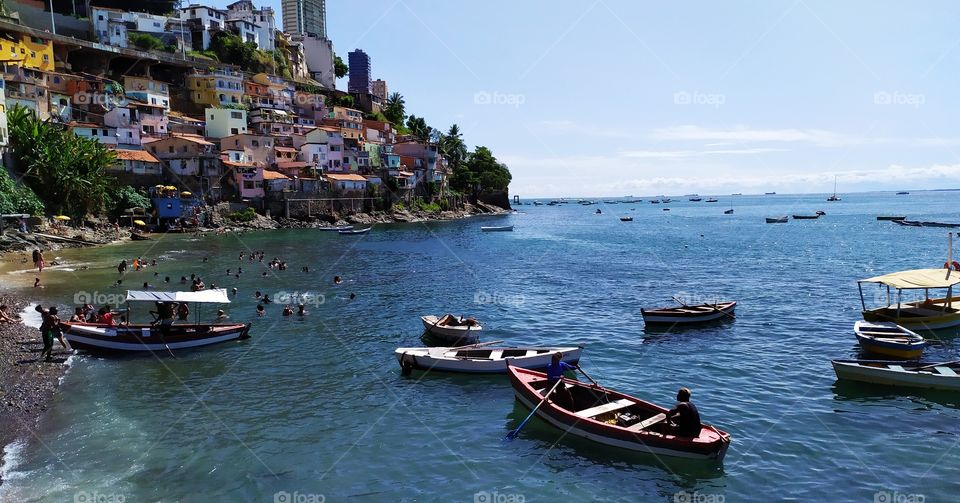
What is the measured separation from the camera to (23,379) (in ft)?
80.8

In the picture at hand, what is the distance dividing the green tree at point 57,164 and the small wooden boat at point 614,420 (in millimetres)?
70843

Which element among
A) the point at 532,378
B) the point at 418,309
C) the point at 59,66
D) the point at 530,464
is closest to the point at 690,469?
the point at 530,464

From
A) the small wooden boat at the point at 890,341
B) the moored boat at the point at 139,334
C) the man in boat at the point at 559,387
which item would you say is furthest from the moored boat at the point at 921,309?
the moored boat at the point at 139,334

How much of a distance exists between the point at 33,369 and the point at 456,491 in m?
20.4

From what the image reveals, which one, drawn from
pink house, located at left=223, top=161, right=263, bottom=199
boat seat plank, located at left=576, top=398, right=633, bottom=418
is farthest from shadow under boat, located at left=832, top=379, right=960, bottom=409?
pink house, located at left=223, top=161, right=263, bottom=199

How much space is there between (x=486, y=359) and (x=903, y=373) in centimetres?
1739

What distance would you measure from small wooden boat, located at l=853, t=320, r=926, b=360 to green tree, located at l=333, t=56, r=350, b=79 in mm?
167907

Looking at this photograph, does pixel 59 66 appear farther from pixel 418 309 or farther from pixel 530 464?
pixel 530 464

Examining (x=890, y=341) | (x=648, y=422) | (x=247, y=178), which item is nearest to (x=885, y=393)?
(x=890, y=341)

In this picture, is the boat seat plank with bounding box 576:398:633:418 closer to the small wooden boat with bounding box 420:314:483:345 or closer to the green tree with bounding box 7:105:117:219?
the small wooden boat with bounding box 420:314:483:345

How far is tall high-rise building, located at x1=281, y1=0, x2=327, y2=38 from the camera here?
188 m

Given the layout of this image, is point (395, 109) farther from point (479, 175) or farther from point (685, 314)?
point (685, 314)

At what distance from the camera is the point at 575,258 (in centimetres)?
7656

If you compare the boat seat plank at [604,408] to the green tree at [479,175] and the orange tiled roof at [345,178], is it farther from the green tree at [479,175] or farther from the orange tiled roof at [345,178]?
the green tree at [479,175]
